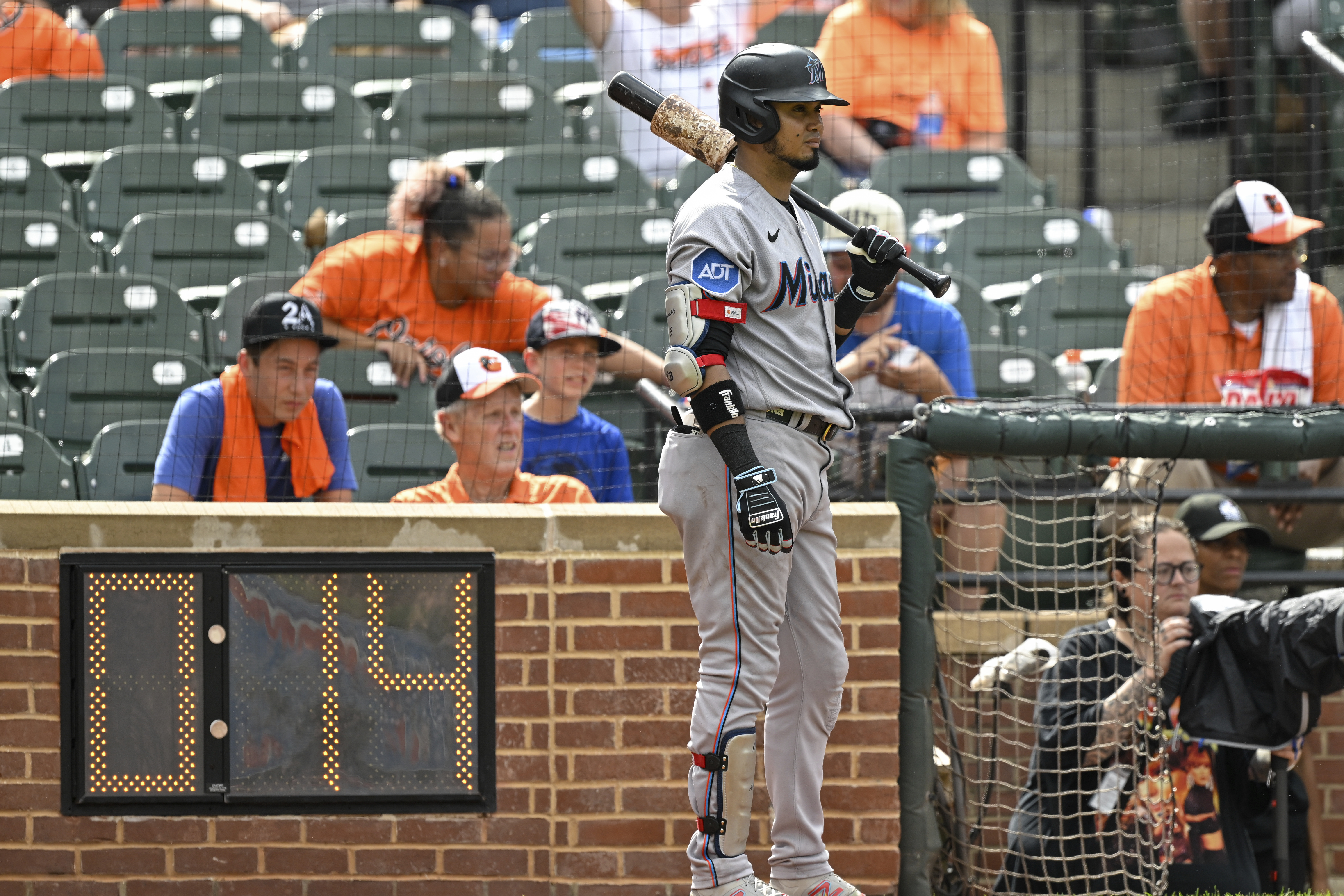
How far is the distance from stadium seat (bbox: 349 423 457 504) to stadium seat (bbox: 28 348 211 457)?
0.70 meters

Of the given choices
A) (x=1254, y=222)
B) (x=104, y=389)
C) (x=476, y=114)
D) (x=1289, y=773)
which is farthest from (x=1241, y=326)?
(x=104, y=389)

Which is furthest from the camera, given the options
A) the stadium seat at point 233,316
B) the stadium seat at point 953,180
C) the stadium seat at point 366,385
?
the stadium seat at point 953,180

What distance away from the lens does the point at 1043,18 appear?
29.2 ft

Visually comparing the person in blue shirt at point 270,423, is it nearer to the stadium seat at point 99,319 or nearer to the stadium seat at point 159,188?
the stadium seat at point 99,319

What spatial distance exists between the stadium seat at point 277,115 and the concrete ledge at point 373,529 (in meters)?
3.51

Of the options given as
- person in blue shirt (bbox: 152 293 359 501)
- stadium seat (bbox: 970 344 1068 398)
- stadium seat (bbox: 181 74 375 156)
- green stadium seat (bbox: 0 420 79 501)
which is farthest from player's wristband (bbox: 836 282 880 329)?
stadium seat (bbox: 181 74 375 156)

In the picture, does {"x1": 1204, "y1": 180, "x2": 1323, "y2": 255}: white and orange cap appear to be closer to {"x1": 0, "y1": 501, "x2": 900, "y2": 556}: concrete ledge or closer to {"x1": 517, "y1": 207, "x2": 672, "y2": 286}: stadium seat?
{"x1": 0, "y1": 501, "x2": 900, "y2": 556}: concrete ledge

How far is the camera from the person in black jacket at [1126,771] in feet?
12.4

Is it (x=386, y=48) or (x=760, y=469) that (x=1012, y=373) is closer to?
(x=760, y=469)

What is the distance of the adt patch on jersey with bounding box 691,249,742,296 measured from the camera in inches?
114

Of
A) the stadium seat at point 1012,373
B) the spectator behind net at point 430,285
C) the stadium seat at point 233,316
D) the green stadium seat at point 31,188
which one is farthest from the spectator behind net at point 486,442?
the green stadium seat at point 31,188

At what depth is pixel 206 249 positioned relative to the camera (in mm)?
5945

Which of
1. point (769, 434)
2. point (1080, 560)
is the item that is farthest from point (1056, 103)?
point (769, 434)

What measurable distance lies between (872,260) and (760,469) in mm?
608
